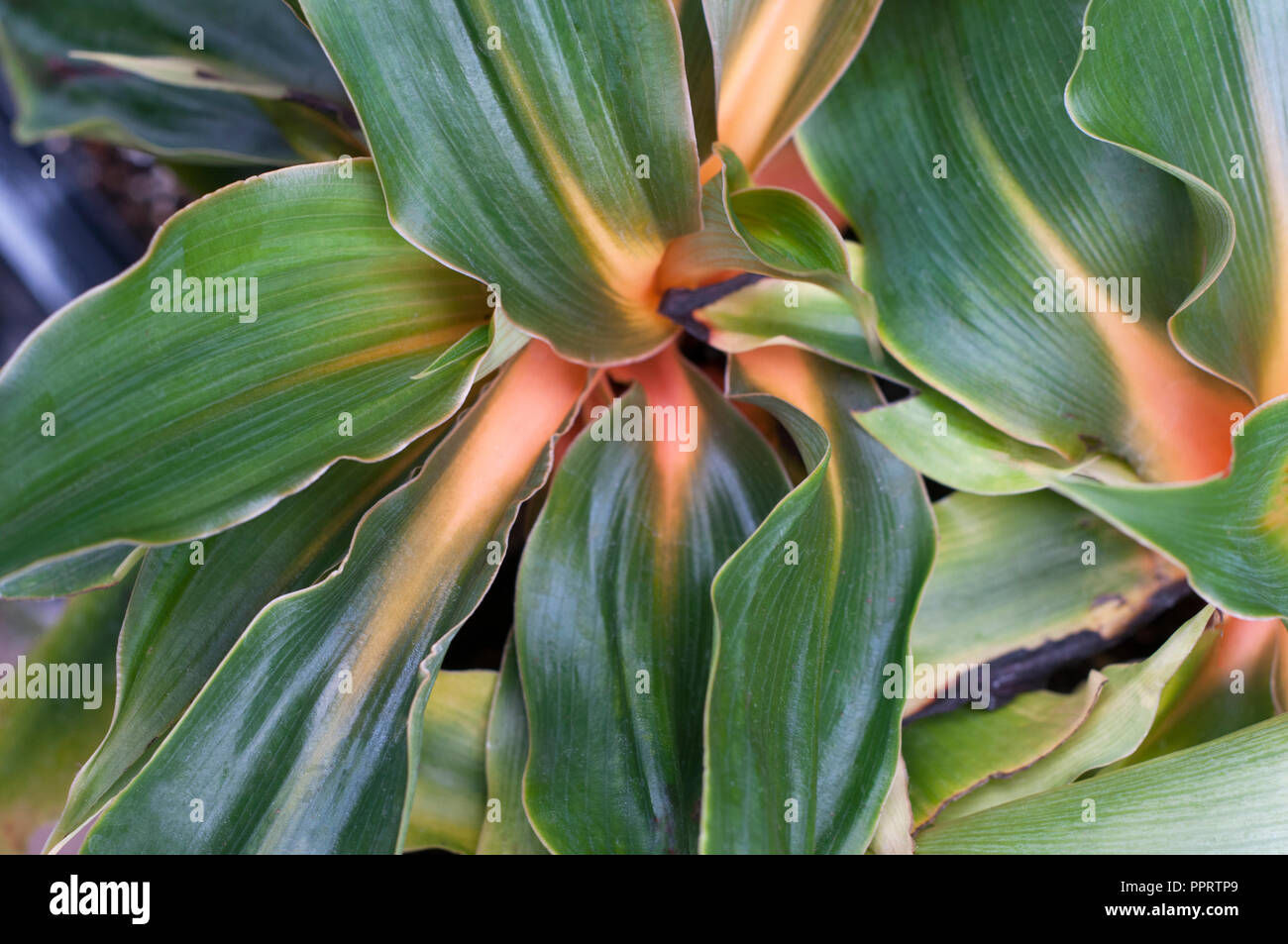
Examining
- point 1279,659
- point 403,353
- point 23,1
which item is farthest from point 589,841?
point 23,1

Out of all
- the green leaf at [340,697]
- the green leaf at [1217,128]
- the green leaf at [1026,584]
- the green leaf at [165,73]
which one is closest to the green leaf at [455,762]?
the green leaf at [340,697]

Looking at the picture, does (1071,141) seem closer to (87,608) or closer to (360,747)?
(360,747)

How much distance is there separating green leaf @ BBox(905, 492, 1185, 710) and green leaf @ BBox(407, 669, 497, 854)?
1.13 feet

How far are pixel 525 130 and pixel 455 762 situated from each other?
1.56ft

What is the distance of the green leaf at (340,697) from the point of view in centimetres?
52

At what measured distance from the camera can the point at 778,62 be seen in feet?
2.09

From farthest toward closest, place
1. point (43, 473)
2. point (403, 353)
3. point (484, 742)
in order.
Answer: point (484, 742) < point (403, 353) < point (43, 473)

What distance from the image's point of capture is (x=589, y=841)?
0.55m

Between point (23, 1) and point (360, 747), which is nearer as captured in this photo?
point (360, 747)

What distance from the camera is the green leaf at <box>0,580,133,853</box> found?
64 centimetres

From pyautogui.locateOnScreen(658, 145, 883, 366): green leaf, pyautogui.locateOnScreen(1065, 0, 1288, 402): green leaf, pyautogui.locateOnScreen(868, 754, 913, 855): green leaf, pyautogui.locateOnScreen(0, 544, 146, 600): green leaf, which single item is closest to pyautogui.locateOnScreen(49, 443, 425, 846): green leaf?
pyautogui.locateOnScreen(0, 544, 146, 600): green leaf
